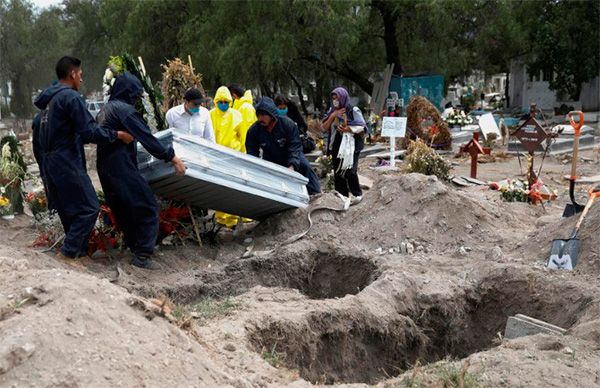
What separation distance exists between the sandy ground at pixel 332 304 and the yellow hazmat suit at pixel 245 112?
1378 millimetres

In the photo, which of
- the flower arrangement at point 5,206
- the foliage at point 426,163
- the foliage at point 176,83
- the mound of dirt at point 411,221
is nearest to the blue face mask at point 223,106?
the foliage at point 176,83

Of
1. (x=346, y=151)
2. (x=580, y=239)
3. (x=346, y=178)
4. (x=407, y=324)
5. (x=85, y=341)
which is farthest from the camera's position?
(x=346, y=178)

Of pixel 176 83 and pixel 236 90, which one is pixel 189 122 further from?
pixel 236 90

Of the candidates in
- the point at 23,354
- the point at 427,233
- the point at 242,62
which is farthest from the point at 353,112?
the point at 242,62

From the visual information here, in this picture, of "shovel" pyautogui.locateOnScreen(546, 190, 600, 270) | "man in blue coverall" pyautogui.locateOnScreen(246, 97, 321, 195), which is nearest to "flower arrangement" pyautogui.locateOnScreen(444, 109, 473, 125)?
"man in blue coverall" pyautogui.locateOnScreen(246, 97, 321, 195)

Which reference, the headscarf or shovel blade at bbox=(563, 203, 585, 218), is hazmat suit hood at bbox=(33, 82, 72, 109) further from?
shovel blade at bbox=(563, 203, 585, 218)

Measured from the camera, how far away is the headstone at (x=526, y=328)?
17.9ft

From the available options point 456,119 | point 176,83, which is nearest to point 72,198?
point 176,83

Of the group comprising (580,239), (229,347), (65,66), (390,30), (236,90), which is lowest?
(580,239)

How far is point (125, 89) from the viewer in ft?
22.8

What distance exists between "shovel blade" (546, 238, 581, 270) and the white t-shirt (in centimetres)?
391

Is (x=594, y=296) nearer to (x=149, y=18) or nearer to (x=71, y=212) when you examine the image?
(x=71, y=212)

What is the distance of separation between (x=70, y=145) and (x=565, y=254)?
4.62m

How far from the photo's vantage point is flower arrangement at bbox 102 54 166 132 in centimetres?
825
